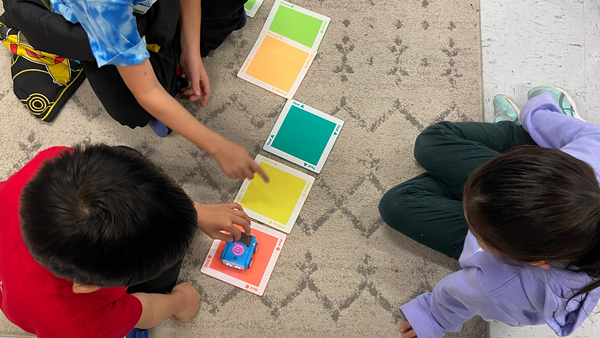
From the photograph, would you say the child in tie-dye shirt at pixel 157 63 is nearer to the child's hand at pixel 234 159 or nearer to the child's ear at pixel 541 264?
the child's hand at pixel 234 159

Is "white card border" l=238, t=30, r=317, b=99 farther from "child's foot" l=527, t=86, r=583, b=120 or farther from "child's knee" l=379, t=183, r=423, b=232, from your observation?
"child's foot" l=527, t=86, r=583, b=120

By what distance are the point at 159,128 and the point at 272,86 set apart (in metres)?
0.34

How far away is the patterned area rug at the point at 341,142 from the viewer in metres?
1.10

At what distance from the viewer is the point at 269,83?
1221 mm

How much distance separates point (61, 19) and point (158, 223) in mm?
523

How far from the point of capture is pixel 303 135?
119 cm

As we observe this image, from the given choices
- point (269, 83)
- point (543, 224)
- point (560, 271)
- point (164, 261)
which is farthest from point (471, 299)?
point (269, 83)

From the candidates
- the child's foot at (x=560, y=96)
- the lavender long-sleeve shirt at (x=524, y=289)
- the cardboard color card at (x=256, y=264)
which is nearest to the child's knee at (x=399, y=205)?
the lavender long-sleeve shirt at (x=524, y=289)

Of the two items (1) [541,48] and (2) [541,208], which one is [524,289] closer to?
(2) [541,208]

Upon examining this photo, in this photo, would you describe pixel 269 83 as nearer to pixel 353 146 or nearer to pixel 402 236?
pixel 353 146

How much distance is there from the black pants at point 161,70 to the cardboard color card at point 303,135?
0.28 meters

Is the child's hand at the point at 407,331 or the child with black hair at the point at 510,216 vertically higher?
the child with black hair at the point at 510,216

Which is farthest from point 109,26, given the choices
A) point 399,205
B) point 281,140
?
point 399,205

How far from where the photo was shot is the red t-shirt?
27.4 inches
